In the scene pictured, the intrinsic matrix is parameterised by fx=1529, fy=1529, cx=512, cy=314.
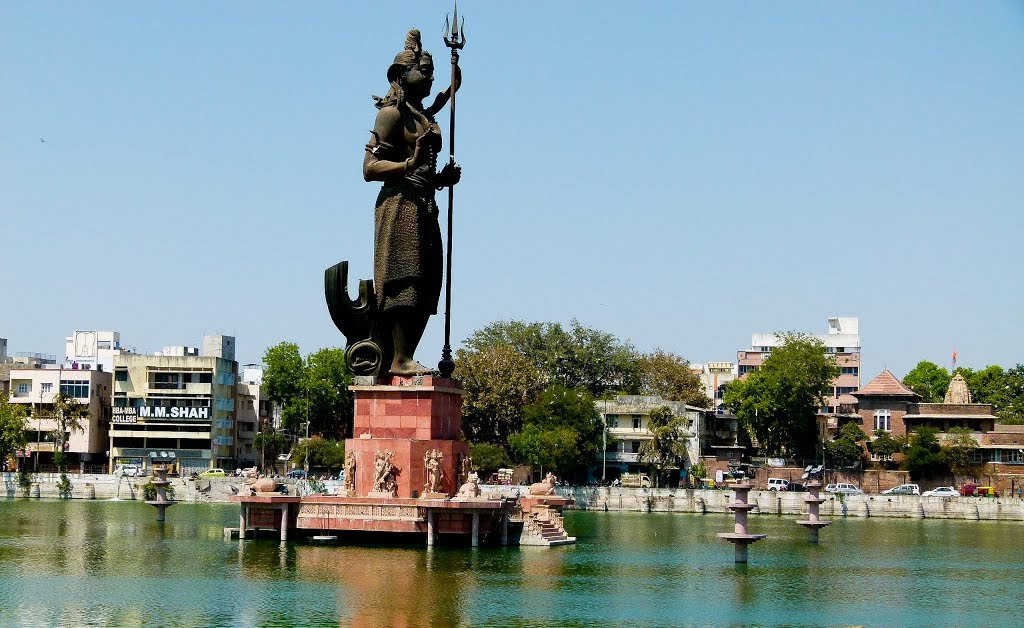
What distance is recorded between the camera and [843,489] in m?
95.5

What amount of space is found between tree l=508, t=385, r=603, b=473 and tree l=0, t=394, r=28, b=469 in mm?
33312

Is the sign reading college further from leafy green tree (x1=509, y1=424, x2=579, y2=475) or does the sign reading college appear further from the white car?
the white car

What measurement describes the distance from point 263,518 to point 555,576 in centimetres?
1276

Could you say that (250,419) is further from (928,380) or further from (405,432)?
(405,432)

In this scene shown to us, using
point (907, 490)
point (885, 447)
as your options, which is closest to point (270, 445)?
point (885, 447)

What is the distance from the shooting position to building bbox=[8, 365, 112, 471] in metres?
117

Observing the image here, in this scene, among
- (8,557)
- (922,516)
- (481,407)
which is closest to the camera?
(8,557)

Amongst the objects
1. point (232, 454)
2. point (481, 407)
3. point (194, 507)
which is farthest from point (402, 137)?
point (232, 454)

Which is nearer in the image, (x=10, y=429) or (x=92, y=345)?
(x=10, y=429)

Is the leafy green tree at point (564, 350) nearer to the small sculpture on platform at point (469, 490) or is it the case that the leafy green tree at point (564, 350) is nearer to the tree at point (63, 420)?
the tree at point (63, 420)

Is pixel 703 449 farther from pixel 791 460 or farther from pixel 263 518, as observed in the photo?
pixel 263 518

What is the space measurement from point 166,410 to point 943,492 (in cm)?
5772

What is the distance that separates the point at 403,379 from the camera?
158 feet

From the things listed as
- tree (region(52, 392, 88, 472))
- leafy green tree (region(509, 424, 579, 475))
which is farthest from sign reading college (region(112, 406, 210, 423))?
leafy green tree (region(509, 424, 579, 475))
